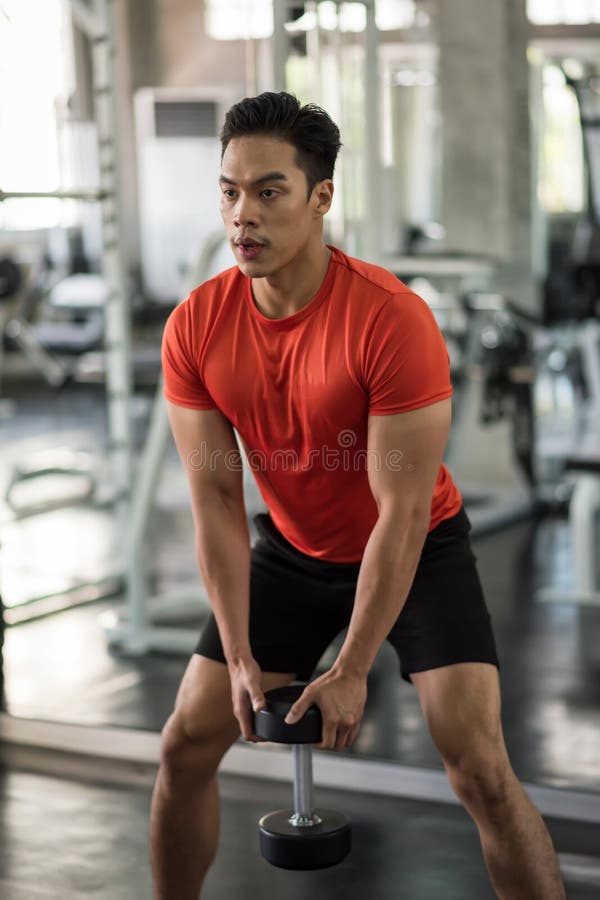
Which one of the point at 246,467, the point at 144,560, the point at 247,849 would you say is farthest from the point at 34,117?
the point at 247,849

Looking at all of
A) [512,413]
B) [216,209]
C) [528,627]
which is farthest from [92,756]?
[216,209]

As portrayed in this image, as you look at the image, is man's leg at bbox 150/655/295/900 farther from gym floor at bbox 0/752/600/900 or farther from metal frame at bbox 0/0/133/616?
metal frame at bbox 0/0/133/616

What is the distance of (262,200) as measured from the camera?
1.63 metres

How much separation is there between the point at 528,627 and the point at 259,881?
162 cm

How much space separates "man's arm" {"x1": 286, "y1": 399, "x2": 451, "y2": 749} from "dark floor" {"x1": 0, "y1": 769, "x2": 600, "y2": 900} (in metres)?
0.82

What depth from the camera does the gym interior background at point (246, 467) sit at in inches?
105

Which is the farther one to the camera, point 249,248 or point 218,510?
point 218,510

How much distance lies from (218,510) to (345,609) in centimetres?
23

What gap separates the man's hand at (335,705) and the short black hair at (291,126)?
62cm

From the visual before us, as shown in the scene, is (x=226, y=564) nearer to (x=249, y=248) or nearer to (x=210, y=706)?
(x=210, y=706)

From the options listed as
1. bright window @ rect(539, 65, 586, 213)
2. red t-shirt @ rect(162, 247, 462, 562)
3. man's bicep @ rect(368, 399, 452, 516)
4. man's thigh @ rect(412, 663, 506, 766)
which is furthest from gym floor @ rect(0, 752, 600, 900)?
bright window @ rect(539, 65, 586, 213)

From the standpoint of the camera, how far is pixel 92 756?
120 inches

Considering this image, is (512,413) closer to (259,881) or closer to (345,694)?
(259,881)

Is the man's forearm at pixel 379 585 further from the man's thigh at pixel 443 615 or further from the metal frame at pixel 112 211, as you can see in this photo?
the metal frame at pixel 112 211
